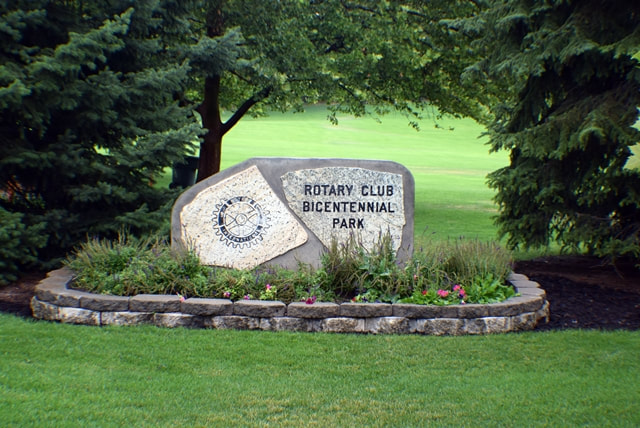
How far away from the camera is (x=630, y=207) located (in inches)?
353

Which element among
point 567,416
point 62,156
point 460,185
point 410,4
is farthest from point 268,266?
point 460,185

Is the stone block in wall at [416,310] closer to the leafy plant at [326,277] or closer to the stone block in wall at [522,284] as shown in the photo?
the leafy plant at [326,277]

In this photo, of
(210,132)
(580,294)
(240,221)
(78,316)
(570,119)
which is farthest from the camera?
(210,132)

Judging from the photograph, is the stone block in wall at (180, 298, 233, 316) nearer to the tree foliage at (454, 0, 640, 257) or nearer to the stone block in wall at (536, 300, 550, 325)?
the stone block in wall at (536, 300, 550, 325)

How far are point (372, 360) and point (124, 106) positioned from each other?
5.29 m

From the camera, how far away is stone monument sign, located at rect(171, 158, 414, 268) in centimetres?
755

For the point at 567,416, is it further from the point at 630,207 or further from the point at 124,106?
the point at 124,106

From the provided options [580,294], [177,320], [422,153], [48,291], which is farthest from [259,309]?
[422,153]

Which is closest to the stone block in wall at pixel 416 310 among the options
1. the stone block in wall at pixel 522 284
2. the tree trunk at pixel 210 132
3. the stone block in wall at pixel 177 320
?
the stone block in wall at pixel 522 284

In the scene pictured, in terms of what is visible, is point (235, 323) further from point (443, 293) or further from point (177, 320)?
point (443, 293)

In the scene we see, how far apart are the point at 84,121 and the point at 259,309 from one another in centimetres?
395

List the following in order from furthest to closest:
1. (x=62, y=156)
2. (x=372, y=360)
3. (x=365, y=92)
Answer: (x=365, y=92)
(x=62, y=156)
(x=372, y=360)

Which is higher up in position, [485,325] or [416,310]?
[416,310]

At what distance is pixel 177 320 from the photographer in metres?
6.21
